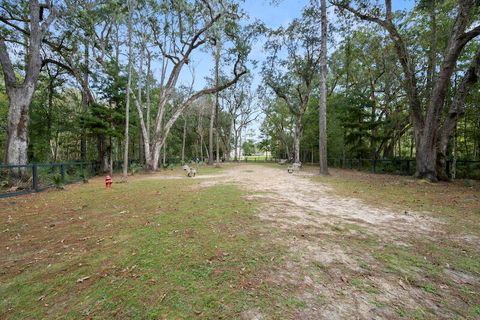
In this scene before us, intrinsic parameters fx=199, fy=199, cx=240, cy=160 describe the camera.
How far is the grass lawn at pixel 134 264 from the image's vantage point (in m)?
1.74

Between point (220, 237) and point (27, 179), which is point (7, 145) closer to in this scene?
point (27, 179)

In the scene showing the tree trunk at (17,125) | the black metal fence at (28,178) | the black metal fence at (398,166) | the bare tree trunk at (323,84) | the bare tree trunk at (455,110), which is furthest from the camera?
the bare tree trunk at (323,84)

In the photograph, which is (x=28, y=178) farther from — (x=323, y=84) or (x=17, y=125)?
(x=323, y=84)

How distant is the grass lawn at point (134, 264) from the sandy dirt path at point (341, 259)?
314 millimetres

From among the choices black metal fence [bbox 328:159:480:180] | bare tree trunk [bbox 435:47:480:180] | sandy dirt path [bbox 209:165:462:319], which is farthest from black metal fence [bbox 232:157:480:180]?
sandy dirt path [bbox 209:165:462:319]

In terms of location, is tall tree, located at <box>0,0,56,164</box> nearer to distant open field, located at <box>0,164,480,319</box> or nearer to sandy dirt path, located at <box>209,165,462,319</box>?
distant open field, located at <box>0,164,480,319</box>

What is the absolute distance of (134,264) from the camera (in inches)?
94.4

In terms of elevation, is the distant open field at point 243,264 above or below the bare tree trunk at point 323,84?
below

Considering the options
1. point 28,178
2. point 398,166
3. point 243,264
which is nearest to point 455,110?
point 398,166

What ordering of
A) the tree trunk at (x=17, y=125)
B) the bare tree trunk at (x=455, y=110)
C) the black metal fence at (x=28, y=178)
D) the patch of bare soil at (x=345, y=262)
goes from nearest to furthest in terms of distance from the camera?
1. the patch of bare soil at (x=345, y=262)
2. the black metal fence at (x=28, y=178)
3. the bare tree trunk at (x=455, y=110)
4. the tree trunk at (x=17, y=125)

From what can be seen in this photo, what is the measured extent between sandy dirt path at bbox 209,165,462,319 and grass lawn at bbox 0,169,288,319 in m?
0.31

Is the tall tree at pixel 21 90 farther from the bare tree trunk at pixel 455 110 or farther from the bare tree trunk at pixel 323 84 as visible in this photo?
the bare tree trunk at pixel 455 110

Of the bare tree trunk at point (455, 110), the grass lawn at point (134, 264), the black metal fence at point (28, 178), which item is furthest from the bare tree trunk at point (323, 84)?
the black metal fence at point (28, 178)

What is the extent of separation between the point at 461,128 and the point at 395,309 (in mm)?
16567
